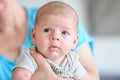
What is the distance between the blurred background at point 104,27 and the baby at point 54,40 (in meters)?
1.54

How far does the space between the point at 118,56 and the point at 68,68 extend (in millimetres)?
1652

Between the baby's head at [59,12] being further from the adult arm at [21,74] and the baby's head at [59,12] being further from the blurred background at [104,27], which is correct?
the blurred background at [104,27]

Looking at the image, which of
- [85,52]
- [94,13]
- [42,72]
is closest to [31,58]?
[42,72]

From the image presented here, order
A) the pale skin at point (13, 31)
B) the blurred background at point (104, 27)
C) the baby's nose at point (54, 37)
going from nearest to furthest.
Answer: the baby's nose at point (54, 37) → the pale skin at point (13, 31) → the blurred background at point (104, 27)

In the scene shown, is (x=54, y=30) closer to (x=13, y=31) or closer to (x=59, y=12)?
(x=59, y=12)

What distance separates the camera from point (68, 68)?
99 centimetres

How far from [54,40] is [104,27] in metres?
1.68

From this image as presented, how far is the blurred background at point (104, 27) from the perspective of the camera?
8.29ft

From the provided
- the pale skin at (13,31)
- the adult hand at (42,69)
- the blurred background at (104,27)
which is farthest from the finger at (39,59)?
the blurred background at (104,27)

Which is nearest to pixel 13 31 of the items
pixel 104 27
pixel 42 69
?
pixel 42 69

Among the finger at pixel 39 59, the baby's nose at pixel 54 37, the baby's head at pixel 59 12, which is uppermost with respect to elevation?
the baby's head at pixel 59 12

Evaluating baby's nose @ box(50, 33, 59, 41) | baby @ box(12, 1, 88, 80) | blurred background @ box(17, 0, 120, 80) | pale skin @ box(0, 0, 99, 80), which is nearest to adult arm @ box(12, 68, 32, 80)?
baby @ box(12, 1, 88, 80)

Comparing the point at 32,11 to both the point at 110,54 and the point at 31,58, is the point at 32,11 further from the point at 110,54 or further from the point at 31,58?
the point at 110,54

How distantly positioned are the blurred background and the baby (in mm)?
1541
